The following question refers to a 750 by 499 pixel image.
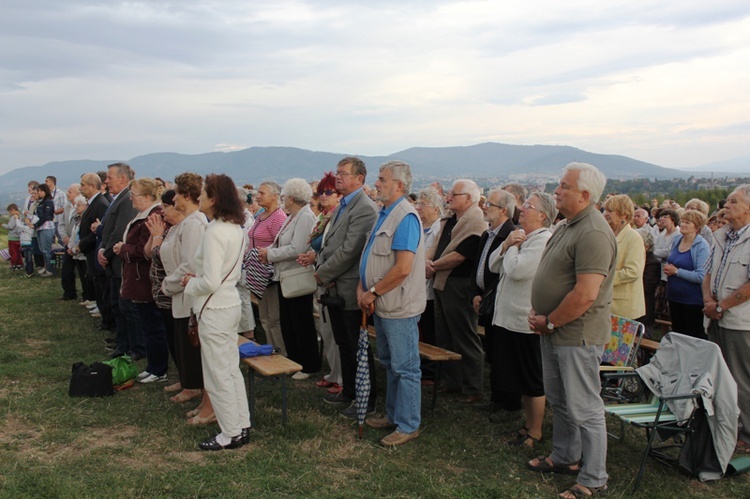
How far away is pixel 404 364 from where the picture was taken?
4656mm

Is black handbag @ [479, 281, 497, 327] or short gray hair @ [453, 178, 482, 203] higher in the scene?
short gray hair @ [453, 178, 482, 203]

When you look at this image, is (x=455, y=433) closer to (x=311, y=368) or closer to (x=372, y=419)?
(x=372, y=419)

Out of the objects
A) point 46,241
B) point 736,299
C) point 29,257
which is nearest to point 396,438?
point 736,299

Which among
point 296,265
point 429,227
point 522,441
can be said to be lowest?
point 522,441

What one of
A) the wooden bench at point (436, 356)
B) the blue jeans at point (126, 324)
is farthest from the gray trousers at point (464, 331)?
the blue jeans at point (126, 324)

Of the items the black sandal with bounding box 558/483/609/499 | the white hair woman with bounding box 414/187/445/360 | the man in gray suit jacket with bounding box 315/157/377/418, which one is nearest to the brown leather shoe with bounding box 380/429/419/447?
the man in gray suit jacket with bounding box 315/157/377/418

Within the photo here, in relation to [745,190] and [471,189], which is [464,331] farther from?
[745,190]

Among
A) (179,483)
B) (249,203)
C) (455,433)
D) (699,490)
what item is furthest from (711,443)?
(249,203)

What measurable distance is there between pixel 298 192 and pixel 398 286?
7.27ft

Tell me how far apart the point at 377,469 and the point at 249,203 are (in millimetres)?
6985

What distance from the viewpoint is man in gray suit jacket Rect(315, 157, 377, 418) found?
5191mm

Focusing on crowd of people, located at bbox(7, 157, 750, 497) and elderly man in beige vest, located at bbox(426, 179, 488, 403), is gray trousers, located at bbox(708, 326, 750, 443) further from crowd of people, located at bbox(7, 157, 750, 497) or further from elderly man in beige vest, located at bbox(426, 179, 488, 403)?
elderly man in beige vest, located at bbox(426, 179, 488, 403)

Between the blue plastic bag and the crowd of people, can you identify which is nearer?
the crowd of people

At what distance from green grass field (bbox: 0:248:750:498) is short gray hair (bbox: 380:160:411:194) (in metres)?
2.10
